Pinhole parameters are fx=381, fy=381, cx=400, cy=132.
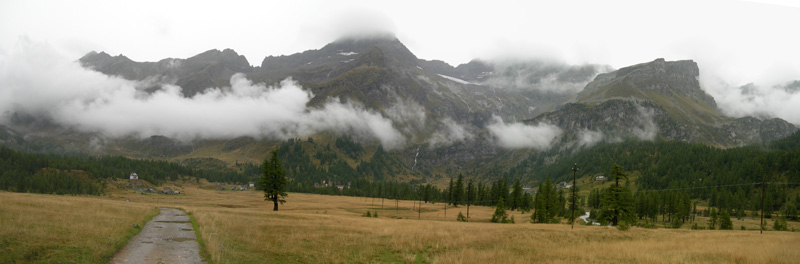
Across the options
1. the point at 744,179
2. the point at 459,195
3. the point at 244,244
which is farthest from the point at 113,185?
the point at 744,179

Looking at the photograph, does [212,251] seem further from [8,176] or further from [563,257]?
[8,176]

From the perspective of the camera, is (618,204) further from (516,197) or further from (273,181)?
(516,197)

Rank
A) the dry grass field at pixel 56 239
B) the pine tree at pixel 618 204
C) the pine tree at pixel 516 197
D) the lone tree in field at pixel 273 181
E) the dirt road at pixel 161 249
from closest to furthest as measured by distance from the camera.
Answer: the dry grass field at pixel 56 239, the dirt road at pixel 161 249, the pine tree at pixel 618 204, the lone tree in field at pixel 273 181, the pine tree at pixel 516 197

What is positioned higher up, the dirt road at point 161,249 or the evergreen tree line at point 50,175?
the dirt road at point 161,249

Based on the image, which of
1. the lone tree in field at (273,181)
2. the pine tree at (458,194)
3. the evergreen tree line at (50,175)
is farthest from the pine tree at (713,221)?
the evergreen tree line at (50,175)

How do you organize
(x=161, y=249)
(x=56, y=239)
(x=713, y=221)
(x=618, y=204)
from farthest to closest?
(x=713, y=221) → (x=618, y=204) → (x=161, y=249) → (x=56, y=239)

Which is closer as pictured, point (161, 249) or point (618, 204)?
point (161, 249)

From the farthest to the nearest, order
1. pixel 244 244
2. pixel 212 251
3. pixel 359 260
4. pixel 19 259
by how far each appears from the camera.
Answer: pixel 244 244
pixel 359 260
pixel 212 251
pixel 19 259

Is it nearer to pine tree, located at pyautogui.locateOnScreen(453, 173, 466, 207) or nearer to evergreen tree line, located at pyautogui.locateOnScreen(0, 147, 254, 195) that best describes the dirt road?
pine tree, located at pyautogui.locateOnScreen(453, 173, 466, 207)

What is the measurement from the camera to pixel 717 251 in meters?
25.3

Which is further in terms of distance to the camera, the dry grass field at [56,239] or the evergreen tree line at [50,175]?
the evergreen tree line at [50,175]

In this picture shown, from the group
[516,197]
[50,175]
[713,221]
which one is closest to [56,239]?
[516,197]

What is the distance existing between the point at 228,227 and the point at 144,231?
6335 millimetres

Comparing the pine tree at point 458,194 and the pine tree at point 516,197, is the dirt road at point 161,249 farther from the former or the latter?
the pine tree at point 458,194
